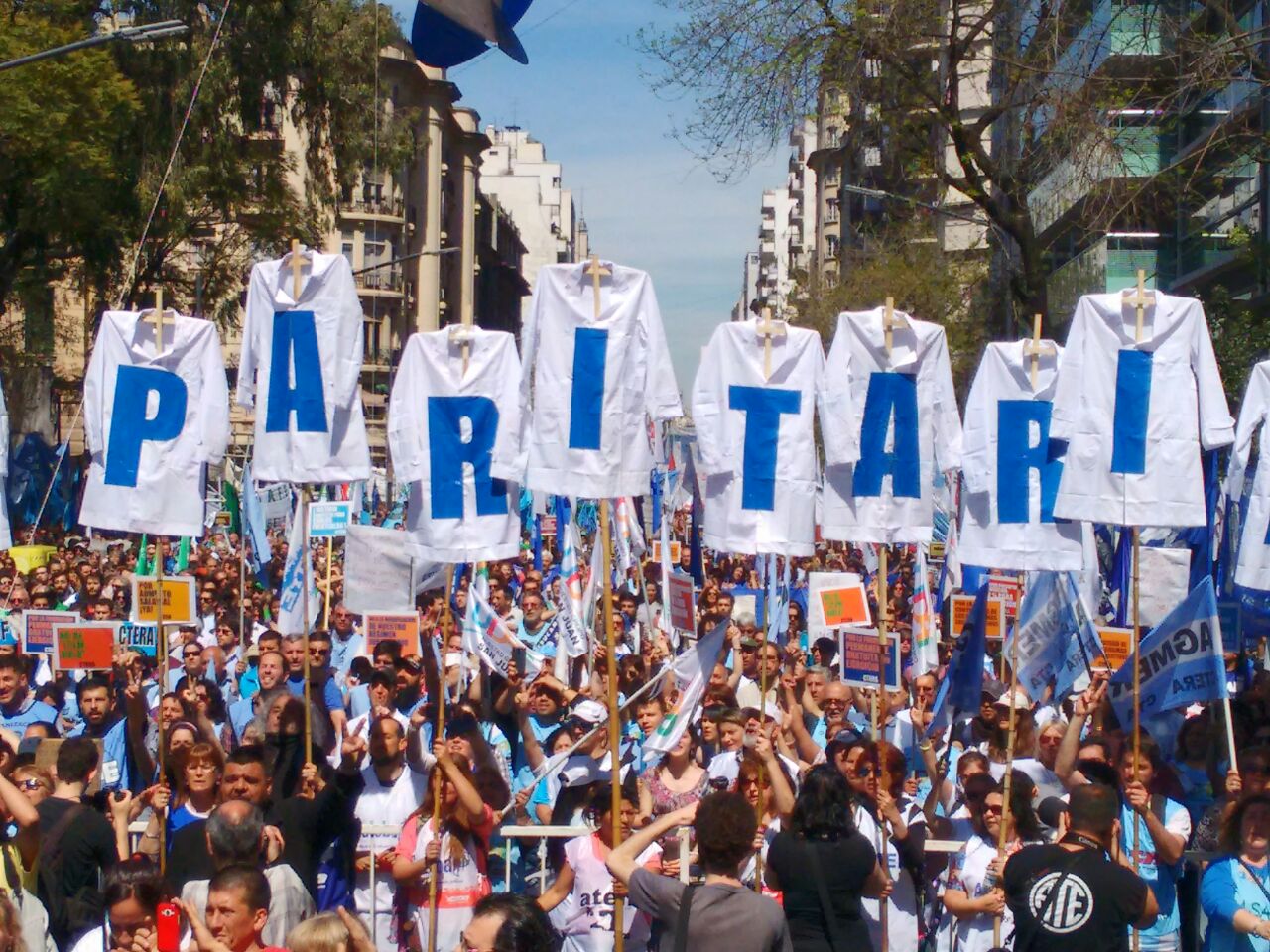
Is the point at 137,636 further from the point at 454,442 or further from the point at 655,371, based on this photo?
the point at 655,371

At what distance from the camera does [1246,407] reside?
10.4 metres

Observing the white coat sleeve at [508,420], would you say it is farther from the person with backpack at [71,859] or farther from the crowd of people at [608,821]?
the person with backpack at [71,859]

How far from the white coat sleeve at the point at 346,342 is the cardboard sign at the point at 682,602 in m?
3.65

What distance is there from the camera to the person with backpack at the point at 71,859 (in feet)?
23.1

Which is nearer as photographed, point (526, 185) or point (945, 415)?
point (945, 415)

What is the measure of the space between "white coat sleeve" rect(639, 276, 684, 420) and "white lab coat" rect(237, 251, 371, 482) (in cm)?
152

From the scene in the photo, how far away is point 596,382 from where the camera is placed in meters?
8.02

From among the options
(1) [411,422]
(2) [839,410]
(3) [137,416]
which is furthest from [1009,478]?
(3) [137,416]

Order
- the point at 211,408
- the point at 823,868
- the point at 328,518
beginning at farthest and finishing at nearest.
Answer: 1. the point at 328,518
2. the point at 211,408
3. the point at 823,868

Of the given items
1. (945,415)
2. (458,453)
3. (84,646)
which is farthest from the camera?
(84,646)

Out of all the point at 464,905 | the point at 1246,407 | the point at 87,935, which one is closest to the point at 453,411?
the point at 464,905

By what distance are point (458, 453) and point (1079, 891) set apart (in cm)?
382

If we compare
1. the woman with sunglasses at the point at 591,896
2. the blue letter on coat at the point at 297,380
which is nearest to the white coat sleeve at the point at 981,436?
the woman with sunglasses at the point at 591,896

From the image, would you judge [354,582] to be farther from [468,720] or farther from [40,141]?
[40,141]
